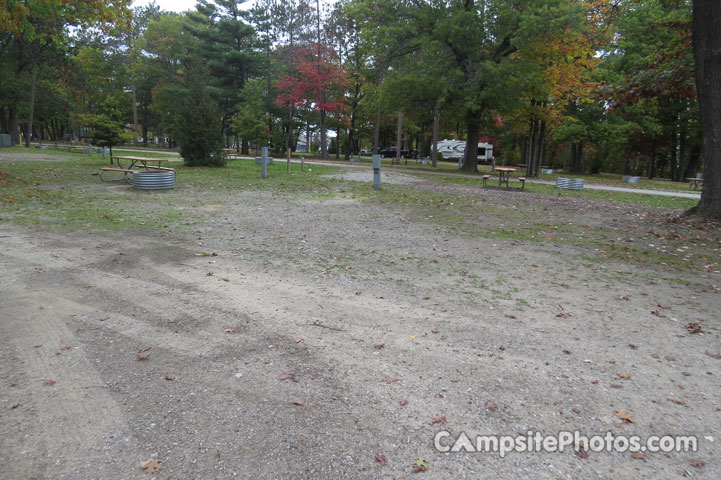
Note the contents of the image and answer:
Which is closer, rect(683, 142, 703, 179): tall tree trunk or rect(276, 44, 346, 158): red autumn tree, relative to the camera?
rect(276, 44, 346, 158): red autumn tree

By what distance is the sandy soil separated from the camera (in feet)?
7.65

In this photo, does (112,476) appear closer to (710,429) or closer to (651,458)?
(651,458)

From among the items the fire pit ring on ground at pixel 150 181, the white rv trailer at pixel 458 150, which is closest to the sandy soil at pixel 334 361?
the fire pit ring on ground at pixel 150 181

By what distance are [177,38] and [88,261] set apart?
40803mm

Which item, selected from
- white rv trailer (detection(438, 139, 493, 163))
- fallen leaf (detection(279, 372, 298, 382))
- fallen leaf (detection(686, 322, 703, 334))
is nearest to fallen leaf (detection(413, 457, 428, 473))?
fallen leaf (detection(279, 372, 298, 382))

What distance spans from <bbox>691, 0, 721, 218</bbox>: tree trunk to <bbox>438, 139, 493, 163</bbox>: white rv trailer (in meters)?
35.9

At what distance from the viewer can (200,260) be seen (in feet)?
19.1

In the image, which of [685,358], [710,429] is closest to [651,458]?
[710,429]

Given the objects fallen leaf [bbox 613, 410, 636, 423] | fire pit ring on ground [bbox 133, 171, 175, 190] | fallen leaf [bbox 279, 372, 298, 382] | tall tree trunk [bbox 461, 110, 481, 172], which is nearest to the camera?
fallen leaf [bbox 613, 410, 636, 423]

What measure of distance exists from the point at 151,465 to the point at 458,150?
4820 cm

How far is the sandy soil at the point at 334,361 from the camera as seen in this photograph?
91.8 inches

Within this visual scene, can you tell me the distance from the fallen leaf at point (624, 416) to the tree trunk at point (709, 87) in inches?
386

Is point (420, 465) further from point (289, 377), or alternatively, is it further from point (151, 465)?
point (151, 465)

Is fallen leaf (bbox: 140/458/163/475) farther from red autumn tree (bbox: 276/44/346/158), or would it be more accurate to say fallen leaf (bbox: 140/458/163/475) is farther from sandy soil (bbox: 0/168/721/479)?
red autumn tree (bbox: 276/44/346/158)
